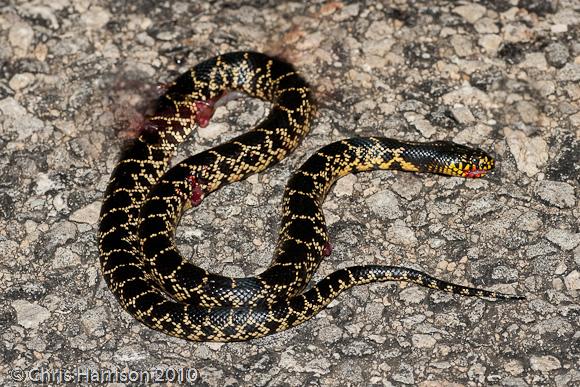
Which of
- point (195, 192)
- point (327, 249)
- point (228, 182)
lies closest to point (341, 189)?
point (327, 249)

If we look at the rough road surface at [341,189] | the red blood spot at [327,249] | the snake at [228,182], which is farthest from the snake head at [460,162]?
the red blood spot at [327,249]

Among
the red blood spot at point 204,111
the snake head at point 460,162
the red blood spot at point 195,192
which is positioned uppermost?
the snake head at point 460,162

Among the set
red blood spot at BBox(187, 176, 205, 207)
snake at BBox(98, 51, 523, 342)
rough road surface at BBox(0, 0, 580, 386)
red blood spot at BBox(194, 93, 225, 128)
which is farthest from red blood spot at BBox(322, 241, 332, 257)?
red blood spot at BBox(194, 93, 225, 128)

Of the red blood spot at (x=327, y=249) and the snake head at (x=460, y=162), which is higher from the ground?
the snake head at (x=460, y=162)

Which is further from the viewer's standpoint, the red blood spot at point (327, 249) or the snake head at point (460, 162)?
the snake head at point (460, 162)

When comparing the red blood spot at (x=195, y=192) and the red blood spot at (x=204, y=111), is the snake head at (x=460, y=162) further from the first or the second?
the red blood spot at (x=204, y=111)

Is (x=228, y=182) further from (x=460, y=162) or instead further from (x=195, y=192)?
(x=460, y=162)

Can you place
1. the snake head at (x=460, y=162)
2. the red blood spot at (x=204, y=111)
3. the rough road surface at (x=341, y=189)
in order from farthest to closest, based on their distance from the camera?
the red blood spot at (x=204, y=111)
the snake head at (x=460, y=162)
the rough road surface at (x=341, y=189)

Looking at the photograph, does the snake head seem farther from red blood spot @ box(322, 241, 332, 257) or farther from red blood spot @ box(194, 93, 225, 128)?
red blood spot @ box(194, 93, 225, 128)
